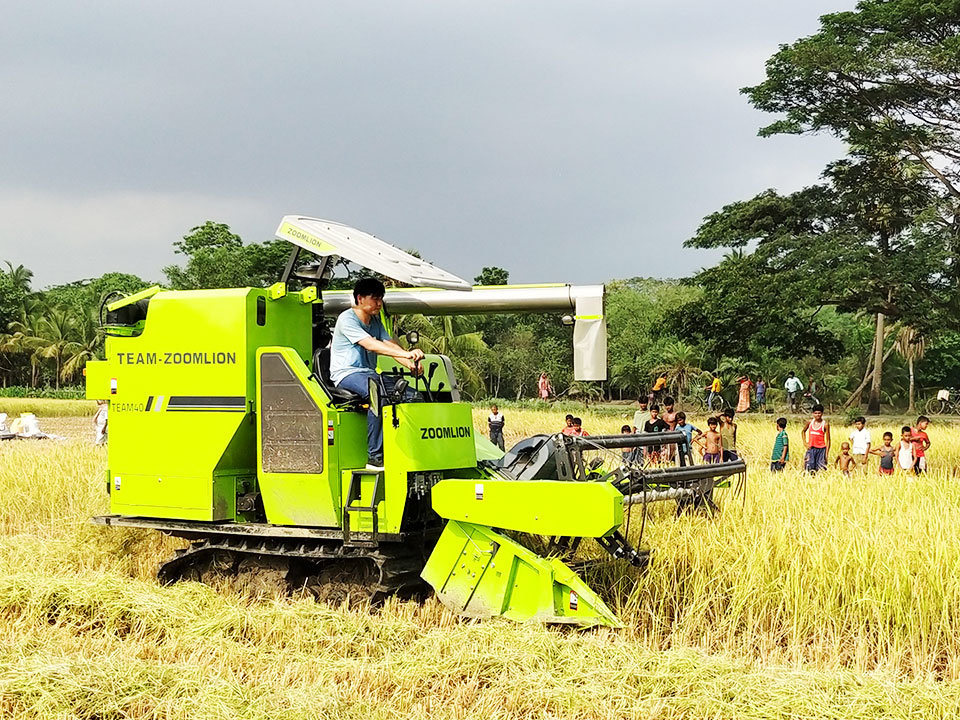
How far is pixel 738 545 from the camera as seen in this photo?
7672mm

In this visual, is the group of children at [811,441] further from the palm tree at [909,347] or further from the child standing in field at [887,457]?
the palm tree at [909,347]

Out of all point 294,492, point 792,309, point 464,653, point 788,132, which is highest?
point 788,132

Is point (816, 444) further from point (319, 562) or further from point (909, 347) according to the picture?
point (909, 347)

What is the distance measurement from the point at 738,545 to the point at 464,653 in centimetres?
269

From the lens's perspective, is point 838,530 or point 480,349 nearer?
point 838,530

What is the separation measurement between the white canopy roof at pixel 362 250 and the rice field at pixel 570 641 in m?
2.26

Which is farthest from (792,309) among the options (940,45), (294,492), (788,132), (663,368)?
(294,492)

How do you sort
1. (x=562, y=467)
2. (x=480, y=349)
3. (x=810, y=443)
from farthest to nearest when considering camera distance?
(x=480, y=349), (x=810, y=443), (x=562, y=467)

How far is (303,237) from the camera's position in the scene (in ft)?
25.6

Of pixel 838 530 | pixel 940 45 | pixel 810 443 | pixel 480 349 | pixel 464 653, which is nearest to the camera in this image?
pixel 464 653

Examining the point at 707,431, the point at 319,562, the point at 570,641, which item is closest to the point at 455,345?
the point at 707,431

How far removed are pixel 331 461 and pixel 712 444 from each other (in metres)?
7.48

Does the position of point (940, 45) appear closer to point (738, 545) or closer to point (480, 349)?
point (738, 545)

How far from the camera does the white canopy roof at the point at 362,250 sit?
23.6ft
